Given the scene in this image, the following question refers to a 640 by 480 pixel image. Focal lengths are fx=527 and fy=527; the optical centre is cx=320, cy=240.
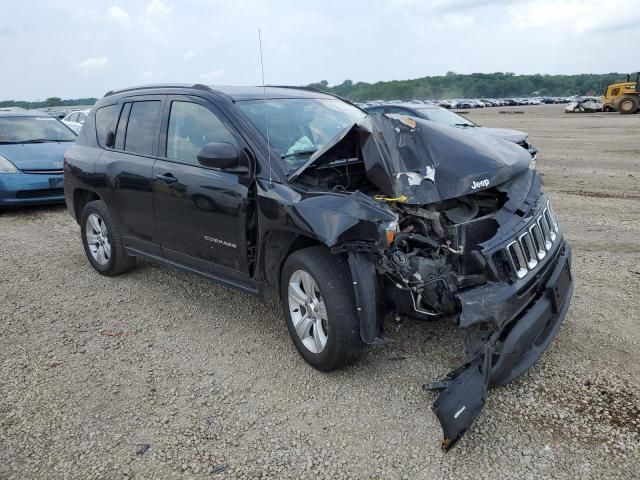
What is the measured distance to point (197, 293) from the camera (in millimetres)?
5023

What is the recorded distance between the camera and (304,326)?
11.6ft

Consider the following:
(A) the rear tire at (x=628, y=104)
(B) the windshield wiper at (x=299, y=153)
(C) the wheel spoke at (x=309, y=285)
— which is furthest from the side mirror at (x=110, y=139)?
(A) the rear tire at (x=628, y=104)

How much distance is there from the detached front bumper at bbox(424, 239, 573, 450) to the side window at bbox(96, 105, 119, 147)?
4007 mm

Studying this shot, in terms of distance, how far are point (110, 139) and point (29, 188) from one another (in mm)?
4082

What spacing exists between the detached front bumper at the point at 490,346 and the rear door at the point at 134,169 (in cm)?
294

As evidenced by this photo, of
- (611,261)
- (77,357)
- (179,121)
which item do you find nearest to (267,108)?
(179,121)

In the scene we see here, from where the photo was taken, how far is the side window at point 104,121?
5250mm

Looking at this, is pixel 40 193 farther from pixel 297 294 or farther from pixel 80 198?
pixel 297 294

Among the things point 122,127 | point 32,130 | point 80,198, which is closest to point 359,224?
point 122,127

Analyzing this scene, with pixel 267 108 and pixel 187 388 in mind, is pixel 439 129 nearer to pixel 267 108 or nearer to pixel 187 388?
pixel 267 108

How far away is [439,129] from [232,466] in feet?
8.01

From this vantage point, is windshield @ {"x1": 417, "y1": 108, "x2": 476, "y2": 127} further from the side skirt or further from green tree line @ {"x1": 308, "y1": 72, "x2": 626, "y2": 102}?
green tree line @ {"x1": 308, "y1": 72, "x2": 626, "y2": 102}

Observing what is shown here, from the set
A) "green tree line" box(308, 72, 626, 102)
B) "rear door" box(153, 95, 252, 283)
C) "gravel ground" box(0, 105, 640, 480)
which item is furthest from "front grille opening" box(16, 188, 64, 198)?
A: "green tree line" box(308, 72, 626, 102)

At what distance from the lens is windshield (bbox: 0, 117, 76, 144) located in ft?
30.4
